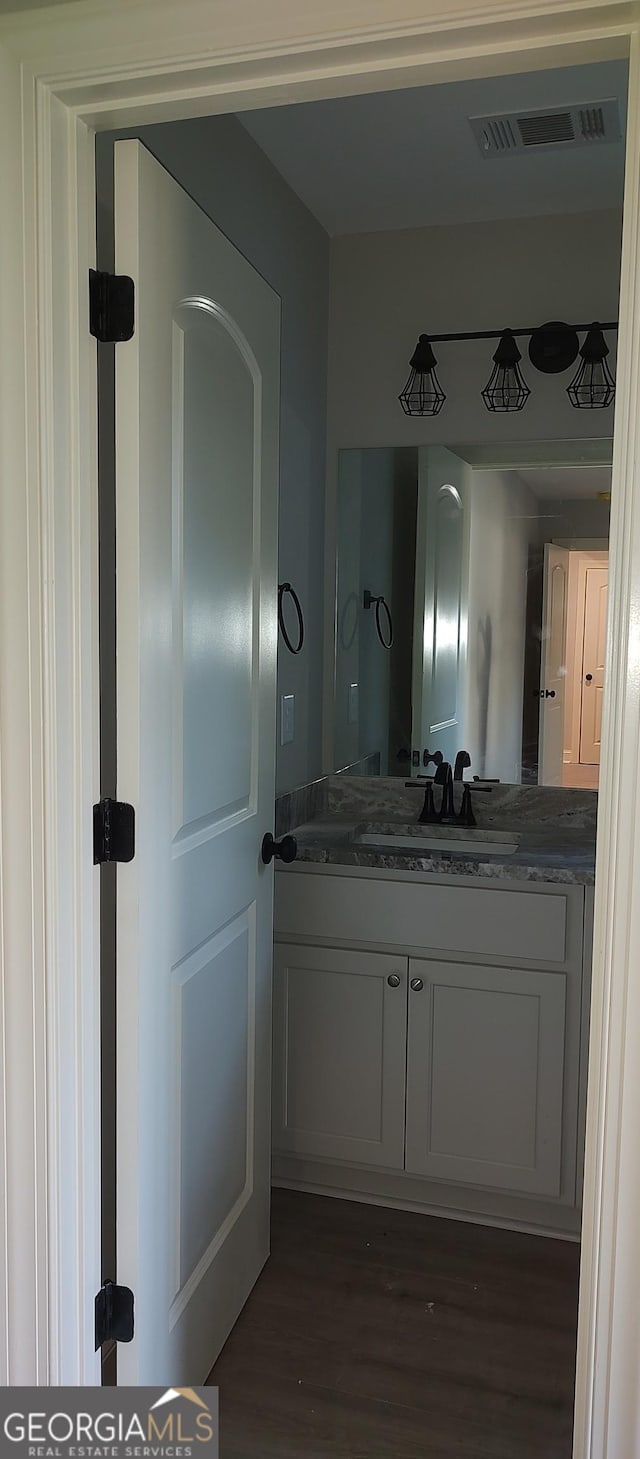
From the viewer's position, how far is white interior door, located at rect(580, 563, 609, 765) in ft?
9.21

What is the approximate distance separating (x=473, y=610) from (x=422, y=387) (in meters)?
0.64

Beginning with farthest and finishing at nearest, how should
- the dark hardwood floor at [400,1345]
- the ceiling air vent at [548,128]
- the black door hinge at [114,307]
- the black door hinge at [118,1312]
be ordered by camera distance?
the ceiling air vent at [548,128] → the dark hardwood floor at [400,1345] → the black door hinge at [118,1312] → the black door hinge at [114,307]

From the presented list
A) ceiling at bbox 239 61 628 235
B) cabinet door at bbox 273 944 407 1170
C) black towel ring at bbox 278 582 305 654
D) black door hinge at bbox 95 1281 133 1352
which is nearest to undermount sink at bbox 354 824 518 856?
cabinet door at bbox 273 944 407 1170

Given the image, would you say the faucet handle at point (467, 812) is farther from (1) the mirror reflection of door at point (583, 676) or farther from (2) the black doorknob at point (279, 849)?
(2) the black doorknob at point (279, 849)

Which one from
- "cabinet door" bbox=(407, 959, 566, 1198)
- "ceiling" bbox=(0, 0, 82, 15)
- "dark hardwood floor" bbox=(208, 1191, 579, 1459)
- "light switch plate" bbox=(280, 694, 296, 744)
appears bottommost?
"dark hardwood floor" bbox=(208, 1191, 579, 1459)

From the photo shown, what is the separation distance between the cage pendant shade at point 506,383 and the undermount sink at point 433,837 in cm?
117

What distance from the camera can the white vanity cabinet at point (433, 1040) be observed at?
7.73ft

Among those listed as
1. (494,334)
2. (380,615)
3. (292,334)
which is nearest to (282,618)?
(380,615)

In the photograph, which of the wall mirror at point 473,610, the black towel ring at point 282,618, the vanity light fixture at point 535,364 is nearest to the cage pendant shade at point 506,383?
the vanity light fixture at point 535,364

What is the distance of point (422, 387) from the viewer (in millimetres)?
2924

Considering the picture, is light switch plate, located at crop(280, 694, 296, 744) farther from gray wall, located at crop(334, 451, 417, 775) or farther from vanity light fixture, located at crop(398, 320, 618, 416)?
vanity light fixture, located at crop(398, 320, 618, 416)

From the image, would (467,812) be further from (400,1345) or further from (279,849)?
(400,1345)

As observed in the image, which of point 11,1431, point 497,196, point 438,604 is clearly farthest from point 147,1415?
point 497,196

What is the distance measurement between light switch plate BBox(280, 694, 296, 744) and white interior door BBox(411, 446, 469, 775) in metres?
0.42
